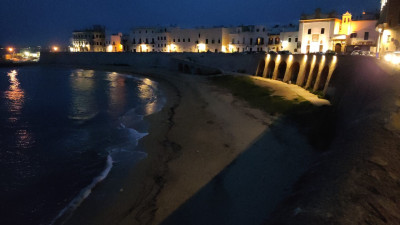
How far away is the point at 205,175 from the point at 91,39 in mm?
107895

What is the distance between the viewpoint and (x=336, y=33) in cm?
5038

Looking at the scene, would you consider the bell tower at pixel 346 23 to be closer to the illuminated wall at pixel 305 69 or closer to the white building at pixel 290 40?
the white building at pixel 290 40

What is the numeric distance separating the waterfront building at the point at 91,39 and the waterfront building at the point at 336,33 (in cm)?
7925

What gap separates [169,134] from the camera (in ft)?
65.0

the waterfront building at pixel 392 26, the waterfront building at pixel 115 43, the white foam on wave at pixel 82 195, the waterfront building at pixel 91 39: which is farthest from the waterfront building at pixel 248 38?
the white foam on wave at pixel 82 195

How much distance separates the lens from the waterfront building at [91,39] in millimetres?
107562

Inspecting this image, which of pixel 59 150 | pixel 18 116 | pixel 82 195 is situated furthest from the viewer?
pixel 18 116

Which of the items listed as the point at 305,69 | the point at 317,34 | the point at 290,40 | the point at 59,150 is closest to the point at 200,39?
the point at 290,40

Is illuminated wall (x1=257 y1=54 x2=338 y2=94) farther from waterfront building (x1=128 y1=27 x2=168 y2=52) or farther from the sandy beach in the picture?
waterfront building (x1=128 y1=27 x2=168 y2=52)

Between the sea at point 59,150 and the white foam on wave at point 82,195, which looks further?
the sea at point 59,150

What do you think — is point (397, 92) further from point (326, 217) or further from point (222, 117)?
point (222, 117)

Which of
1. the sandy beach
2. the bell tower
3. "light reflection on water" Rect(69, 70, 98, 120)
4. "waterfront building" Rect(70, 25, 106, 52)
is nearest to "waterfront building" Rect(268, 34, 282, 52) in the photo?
the bell tower

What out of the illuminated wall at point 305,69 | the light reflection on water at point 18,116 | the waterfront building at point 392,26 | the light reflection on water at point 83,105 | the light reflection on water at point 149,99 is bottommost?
the light reflection on water at point 18,116

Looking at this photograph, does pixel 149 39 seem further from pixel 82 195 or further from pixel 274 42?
pixel 82 195
